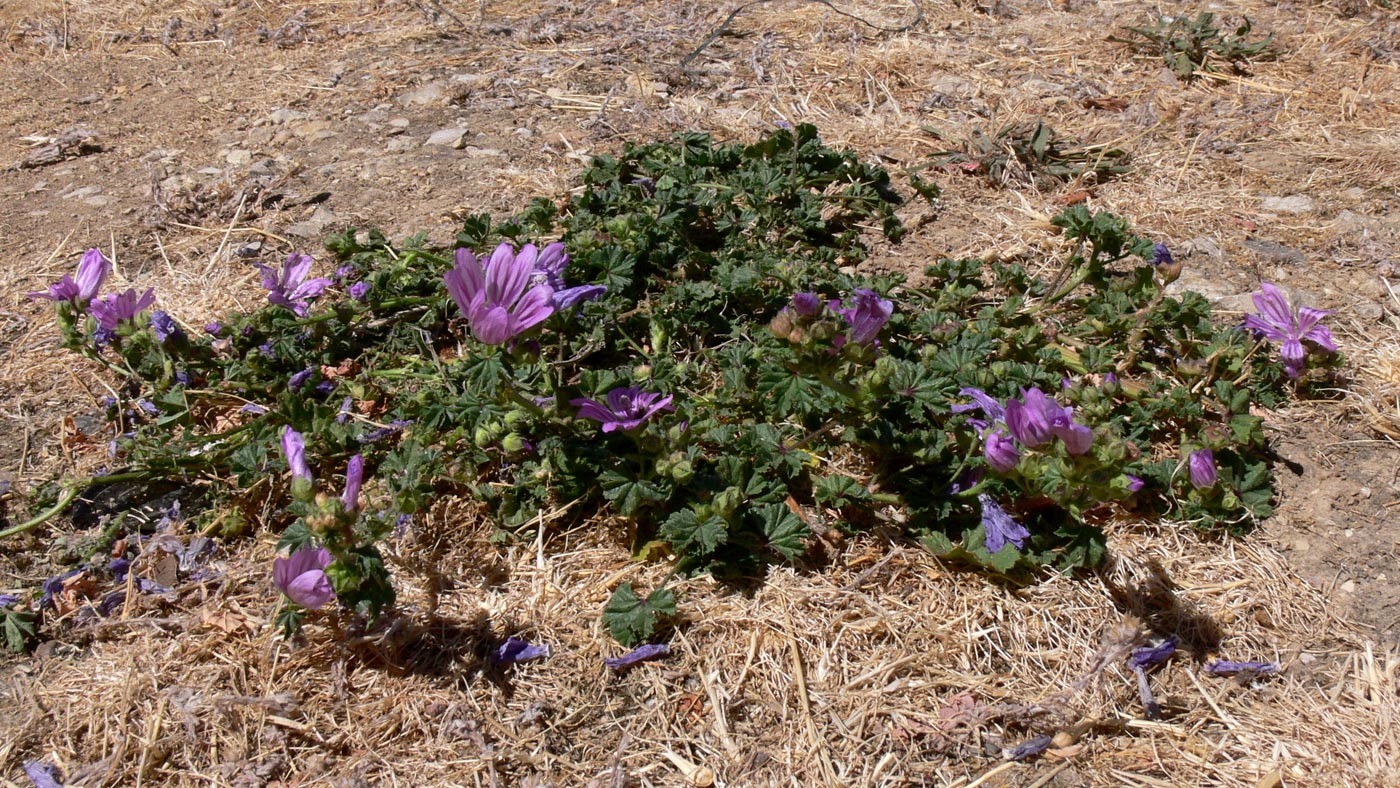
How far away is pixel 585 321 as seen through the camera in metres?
3.04

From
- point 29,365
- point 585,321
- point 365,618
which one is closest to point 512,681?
point 365,618

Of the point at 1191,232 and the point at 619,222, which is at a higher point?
the point at 619,222

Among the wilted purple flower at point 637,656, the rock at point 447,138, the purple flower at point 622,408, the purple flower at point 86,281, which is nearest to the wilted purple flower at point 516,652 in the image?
the wilted purple flower at point 637,656

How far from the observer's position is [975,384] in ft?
9.16

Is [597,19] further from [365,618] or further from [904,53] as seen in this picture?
[365,618]

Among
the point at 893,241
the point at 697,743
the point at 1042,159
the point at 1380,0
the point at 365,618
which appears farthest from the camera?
the point at 1380,0

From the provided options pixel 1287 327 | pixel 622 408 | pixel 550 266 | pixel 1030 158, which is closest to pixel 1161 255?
pixel 1287 327

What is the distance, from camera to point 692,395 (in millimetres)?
2967

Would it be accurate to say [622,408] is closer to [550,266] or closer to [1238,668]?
[550,266]

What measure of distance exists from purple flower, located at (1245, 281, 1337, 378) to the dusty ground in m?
0.20

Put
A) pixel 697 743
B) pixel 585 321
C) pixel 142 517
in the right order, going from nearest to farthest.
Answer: pixel 697 743
pixel 142 517
pixel 585 321

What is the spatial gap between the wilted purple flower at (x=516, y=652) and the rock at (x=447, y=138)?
260 centimetres

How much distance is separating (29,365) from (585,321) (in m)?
1.78

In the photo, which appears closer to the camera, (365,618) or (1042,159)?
(365,618)
